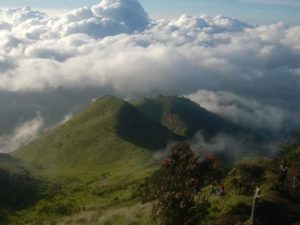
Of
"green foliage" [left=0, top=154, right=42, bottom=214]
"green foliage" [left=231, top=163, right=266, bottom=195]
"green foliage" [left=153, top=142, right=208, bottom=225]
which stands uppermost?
"green foliage" [left=153, top=142, right=208, bottom=225]

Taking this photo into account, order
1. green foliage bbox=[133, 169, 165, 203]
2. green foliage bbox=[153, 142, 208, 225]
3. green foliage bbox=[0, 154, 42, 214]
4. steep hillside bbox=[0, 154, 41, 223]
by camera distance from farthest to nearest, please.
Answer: green foliage bbox=[0, 154, 42, 214], steep hillside bbox=[0, 154, 41, 223], green foliage bbox=[133, 169, 165, 203], green foliage bbox=[153, 142, 208, 225]

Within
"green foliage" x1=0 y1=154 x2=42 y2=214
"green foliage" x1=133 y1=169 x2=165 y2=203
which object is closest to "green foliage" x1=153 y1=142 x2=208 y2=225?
"green foliage" x1=133 y1=169 x2=165 y2=203

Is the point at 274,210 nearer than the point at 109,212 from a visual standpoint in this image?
Yes

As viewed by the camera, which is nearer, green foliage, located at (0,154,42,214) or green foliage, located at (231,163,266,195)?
green foliage, located at (231,163,266,195)

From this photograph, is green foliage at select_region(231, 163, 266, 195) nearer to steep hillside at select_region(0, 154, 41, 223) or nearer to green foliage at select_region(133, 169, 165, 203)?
green foliage at select_region(133, 169, 165, 203)

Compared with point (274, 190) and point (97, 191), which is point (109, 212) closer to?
point (274, 190)

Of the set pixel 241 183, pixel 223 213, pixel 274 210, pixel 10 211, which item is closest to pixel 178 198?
pixel 223 213

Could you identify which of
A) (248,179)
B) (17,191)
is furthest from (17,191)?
(248,179)

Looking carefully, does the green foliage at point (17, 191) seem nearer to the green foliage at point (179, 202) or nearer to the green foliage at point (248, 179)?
the green foliage at point (248, 179)

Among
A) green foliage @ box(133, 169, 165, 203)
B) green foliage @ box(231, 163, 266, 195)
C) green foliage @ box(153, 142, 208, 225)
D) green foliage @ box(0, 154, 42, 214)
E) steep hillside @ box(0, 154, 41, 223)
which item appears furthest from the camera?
green foliage @ box(0, 154, 42, 214)

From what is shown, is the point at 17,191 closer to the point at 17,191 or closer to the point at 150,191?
the point at 17,191

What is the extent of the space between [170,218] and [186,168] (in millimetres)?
4394

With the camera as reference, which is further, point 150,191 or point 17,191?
→ point 17,191

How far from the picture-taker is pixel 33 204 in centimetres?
13088
